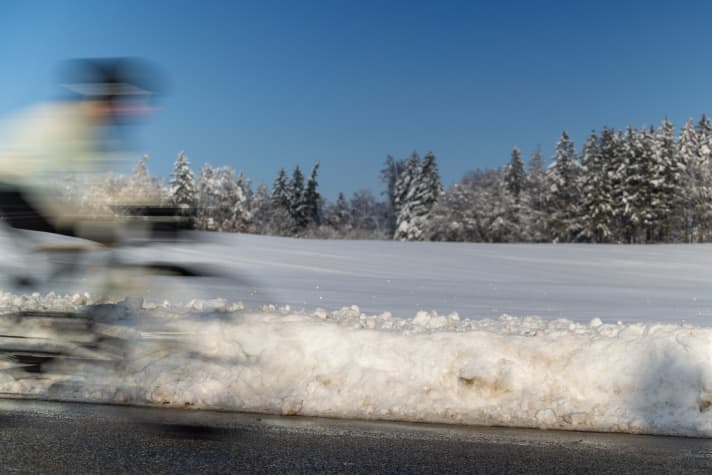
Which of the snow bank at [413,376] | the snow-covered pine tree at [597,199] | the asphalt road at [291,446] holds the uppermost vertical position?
the snow-covered pine tree at [597,199]

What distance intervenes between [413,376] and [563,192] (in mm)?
71721

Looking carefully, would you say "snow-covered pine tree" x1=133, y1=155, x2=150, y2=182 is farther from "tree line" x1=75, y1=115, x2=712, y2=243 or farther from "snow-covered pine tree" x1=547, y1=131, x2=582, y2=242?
"snow-covered pine tree" x1=547, y1=131, x2=582, y2=242

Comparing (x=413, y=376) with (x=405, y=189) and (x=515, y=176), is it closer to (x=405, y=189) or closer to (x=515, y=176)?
(x=515, y=176)

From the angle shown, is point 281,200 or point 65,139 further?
point 281,200

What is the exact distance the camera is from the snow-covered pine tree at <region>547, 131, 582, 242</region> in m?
72.9

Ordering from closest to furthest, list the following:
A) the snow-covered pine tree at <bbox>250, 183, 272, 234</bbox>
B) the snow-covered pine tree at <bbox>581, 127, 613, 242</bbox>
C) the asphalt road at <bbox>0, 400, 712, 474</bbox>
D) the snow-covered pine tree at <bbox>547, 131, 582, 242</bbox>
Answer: the asphalt road at <bbox>0, 400, 712, 474</bbox> < the snow-covered pine tree at <bbox>581, 127, 613, 242</bbox> < the snow-covered pine tree at <bbox>547, 131, 582, 242</bbox> < the snow-covered pine tree at <bbox>250, 183, 272, 234</bbox>

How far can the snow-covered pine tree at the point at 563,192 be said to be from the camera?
239ft

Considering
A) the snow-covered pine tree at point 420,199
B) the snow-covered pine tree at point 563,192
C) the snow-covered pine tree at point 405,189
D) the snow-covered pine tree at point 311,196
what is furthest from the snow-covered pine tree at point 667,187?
the snow-covered pine tree at point 311,196

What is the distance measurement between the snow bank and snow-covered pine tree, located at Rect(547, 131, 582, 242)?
6948 centimetres

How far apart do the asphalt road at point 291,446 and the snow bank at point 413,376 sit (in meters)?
0.27

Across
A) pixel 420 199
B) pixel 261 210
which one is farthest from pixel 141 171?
pixel 261 210

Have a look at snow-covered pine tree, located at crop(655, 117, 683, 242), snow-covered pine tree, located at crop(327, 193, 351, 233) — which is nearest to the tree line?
snow-covered pine tree, located at crop(655, 117, 683, 242)

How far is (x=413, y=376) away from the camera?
A: 5.84 meters

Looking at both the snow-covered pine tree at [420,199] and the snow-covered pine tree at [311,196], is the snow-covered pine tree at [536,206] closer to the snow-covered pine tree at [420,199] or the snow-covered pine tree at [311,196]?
the snow-covered pine tree at [420,199]
